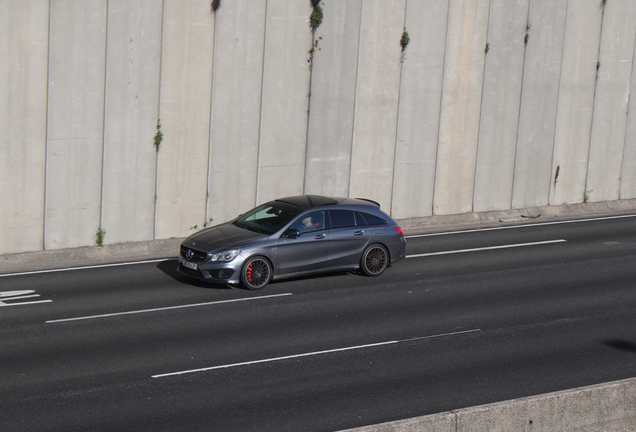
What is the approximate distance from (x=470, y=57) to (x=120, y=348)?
14722 mm

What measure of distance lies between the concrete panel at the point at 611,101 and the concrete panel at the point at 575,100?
0.30m

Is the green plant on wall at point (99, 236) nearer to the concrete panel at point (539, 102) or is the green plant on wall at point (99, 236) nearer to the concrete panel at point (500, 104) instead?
the concrete panel at point (500, 104)

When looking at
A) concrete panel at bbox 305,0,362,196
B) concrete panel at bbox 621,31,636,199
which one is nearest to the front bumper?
concrete panel at bbox 305,0,362,196

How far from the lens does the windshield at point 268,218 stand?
1397 centimetres

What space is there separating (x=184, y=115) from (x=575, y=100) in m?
12.9

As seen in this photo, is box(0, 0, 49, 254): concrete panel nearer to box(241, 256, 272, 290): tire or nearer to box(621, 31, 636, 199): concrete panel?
box(241, 256, 272, 290): tire

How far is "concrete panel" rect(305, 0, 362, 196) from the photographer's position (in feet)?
63.1

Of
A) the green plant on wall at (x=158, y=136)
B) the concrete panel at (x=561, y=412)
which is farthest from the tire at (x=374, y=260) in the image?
the concrete panel at (x=561, y=412)

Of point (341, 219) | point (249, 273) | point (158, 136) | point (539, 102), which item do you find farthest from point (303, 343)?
point (539, 102)

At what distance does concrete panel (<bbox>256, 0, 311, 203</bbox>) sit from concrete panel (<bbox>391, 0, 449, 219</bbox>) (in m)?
3.15

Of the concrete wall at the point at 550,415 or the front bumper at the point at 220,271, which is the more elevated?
the front bumper at the point at 220,271

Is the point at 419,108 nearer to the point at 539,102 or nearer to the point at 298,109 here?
the point at 298,109

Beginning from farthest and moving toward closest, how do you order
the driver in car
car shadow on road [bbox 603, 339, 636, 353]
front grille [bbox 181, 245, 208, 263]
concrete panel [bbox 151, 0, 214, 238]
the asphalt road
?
concrete panel [bbox 151, 0, 214, 238], the driver in car, front grille [bbox 181, 245, 208, 263], car shadow on road [bbox 603, 339, 636, 353], the asphalt road

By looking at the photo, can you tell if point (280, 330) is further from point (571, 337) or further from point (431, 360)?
point (571, 337)
